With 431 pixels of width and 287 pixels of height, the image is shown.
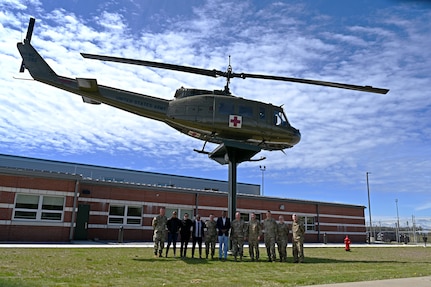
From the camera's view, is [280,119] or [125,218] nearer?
[280,119]

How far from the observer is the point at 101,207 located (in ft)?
74.5

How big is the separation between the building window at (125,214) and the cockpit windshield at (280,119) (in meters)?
12.1

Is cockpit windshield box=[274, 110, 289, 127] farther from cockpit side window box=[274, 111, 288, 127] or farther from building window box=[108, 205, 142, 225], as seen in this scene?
building window box=[108, 205, 142, 225]

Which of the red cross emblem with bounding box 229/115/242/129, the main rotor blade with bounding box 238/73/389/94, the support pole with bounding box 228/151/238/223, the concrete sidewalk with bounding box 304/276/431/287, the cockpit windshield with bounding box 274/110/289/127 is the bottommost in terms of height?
the concrete sidewalk with bounding box 304/276/431/287

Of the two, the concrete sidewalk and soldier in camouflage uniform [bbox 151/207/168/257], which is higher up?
soldier in camouflage uniform [bbox 151/207/168/257]

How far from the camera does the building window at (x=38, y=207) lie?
19406 millimetres

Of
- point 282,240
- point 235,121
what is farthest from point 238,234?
point 235,121

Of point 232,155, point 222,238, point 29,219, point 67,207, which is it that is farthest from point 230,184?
point 29,219

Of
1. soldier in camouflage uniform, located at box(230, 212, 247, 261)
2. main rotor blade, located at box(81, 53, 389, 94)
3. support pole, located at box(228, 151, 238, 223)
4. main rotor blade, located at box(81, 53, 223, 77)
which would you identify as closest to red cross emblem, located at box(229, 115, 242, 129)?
support pole, located at box(228, 151, 238, 223)

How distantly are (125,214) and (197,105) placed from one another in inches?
447

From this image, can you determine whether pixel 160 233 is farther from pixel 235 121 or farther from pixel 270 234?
pixel 235 121

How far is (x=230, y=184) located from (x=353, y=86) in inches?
261

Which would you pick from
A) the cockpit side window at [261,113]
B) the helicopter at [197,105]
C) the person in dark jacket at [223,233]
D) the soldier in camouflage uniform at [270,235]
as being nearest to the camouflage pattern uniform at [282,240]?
the soldier in camouflage uniform at [270,235]

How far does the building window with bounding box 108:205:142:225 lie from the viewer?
23219 millimetres
